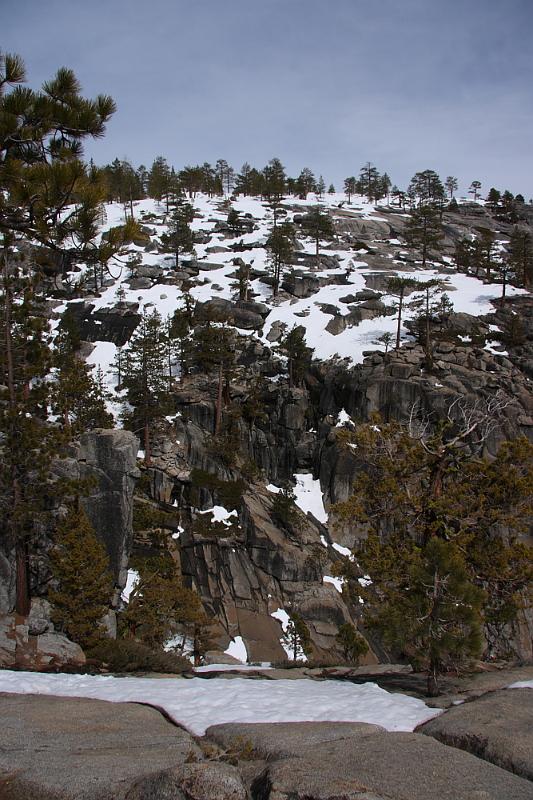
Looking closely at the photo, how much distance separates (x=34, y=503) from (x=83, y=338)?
42589mm

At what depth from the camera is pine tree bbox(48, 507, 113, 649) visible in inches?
709

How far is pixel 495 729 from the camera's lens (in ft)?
22.3

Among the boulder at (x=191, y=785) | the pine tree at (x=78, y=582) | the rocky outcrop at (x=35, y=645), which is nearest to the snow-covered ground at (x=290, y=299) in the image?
the pine tree at (x=78, y=582)

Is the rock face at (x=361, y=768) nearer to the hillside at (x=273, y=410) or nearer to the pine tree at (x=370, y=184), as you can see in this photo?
the hillside at (x=273, y=410)

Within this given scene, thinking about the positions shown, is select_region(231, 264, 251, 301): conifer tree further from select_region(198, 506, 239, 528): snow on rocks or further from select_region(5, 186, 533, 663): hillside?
select_region(198, 506, 239, 528): snow on rocks

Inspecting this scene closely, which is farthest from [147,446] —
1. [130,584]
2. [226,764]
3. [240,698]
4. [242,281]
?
[226,764]

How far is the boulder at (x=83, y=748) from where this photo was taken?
4.61 meters

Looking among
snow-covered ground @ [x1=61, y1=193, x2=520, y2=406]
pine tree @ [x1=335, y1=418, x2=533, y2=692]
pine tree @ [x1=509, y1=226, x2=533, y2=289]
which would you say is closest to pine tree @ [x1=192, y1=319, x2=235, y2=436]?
snow-covered ground @ [x1=61, y1=193, x2=520, y2=406]

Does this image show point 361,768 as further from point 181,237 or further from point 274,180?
point 274,180

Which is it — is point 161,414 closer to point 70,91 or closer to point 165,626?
point 165,626

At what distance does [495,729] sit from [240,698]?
15.4ft

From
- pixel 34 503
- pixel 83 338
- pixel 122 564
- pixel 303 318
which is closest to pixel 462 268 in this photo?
pixel 303 318

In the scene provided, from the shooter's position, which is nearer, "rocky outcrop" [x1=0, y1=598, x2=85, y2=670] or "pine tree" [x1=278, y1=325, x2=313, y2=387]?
"rocky outcrop" [x1=0, y1=598, x2=85, y2=670]

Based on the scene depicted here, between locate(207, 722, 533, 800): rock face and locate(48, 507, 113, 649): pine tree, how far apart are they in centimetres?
1295
